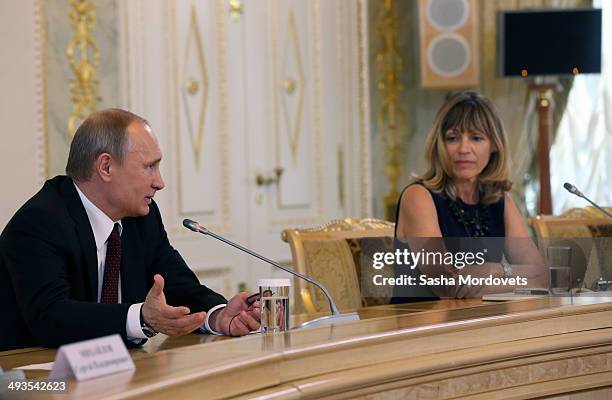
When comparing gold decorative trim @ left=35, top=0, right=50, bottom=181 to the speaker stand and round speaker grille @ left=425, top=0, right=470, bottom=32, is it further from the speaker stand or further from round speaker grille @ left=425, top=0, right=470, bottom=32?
the speaker stand

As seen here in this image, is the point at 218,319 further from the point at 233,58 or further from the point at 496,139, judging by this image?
the point at 233,58

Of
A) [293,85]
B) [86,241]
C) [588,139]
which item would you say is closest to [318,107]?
[293,85]

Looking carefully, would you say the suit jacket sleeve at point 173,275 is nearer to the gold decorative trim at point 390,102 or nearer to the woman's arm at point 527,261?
the woman's arm at point 527,261

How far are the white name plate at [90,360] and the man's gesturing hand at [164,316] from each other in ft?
1.64

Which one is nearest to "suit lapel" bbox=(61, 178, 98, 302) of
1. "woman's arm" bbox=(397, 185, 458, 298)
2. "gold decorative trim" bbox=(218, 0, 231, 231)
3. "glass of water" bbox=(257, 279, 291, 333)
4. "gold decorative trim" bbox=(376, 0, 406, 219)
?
"glass of water" bbox=(257, 279, 291, 333)

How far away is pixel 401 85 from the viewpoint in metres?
6.70

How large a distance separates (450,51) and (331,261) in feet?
10.6

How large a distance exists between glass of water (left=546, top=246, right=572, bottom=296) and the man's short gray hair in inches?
41.6

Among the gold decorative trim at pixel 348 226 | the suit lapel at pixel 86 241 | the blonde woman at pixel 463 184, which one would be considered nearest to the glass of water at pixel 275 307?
the suit lapel at pixel 86 241

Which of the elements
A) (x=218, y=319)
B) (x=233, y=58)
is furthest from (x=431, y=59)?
(x=218, y=319)

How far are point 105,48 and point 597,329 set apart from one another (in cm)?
303

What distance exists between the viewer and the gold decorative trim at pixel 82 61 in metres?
4.74

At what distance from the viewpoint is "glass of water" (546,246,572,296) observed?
274cm

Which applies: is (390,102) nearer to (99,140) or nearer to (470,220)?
(470,220)
